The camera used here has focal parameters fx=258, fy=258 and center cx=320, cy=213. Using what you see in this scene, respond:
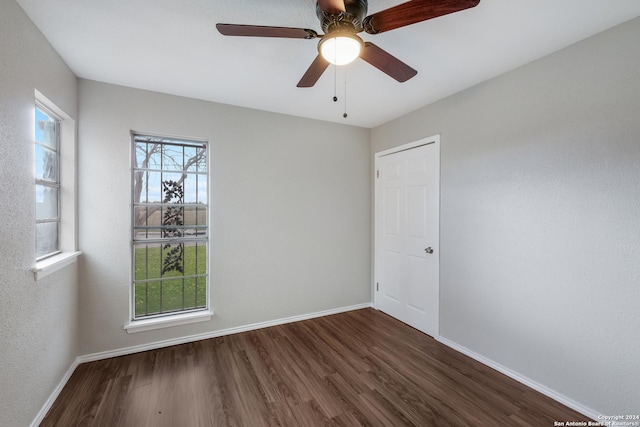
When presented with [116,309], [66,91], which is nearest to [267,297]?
[116,309]

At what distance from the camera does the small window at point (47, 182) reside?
6.11 ft

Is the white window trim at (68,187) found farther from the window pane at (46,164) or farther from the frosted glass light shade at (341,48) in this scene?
the frosted glass light shade at (341,48)

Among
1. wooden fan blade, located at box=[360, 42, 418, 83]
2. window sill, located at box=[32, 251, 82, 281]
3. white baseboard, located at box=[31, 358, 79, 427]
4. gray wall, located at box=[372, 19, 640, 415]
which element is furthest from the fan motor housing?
white baseboard, located at box=[31, 358, 79, 427]

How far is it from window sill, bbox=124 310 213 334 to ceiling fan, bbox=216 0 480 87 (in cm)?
255

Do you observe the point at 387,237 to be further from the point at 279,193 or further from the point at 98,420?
the point at 98,420

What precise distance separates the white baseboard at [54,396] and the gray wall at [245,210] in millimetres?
188

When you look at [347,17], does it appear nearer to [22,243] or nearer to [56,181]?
[22,243]

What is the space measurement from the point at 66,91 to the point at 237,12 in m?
1.64

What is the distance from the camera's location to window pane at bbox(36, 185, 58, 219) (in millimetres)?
1870

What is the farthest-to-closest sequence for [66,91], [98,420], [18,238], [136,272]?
[136,272]
[66,91]
[98,420]
[18,238]

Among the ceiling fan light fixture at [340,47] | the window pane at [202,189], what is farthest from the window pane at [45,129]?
the ceiling fan light fixture at [340,47]

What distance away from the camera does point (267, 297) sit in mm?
3045

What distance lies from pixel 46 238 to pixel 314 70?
2376mm

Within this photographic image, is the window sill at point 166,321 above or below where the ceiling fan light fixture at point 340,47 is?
below
